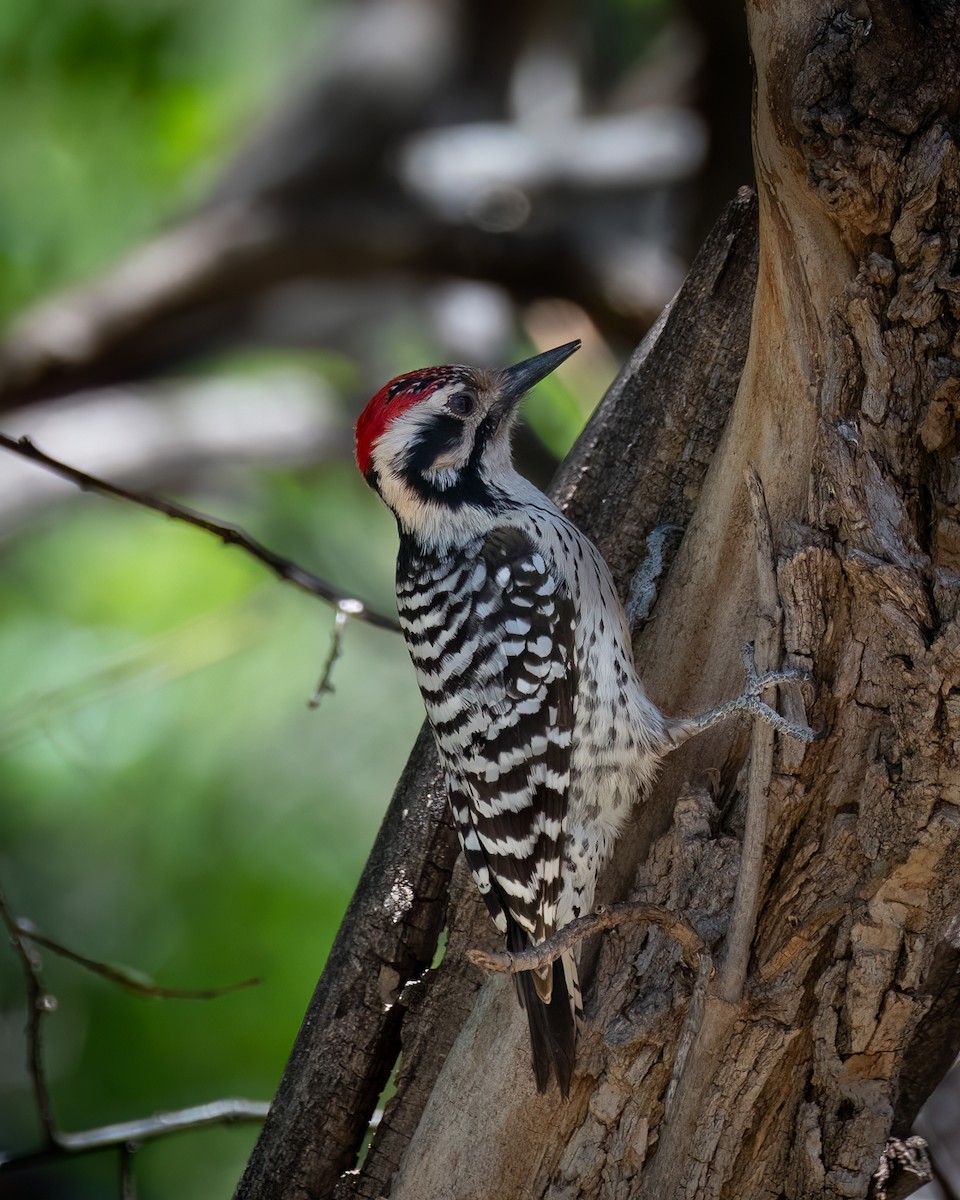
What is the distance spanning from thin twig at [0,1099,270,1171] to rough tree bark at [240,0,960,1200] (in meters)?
0.64

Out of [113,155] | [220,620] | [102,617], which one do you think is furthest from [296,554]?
[113,155]

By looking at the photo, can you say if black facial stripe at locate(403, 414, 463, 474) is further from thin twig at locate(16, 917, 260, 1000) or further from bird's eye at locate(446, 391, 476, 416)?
thin twig at locate(16, 917, 260, 1000)

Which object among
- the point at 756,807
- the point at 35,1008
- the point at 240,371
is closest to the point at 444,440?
the point at 756,807

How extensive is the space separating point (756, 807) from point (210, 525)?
1401 millimetres

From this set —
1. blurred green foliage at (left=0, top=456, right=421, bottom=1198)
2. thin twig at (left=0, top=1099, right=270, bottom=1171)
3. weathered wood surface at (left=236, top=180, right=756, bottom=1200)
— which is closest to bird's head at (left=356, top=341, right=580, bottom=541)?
weathered wood surface at (left=236, top=180, right=756, bottom=1200)

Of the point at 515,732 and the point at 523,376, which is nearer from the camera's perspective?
the point at 515,732

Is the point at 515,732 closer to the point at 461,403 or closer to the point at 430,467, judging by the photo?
the point at 430,467

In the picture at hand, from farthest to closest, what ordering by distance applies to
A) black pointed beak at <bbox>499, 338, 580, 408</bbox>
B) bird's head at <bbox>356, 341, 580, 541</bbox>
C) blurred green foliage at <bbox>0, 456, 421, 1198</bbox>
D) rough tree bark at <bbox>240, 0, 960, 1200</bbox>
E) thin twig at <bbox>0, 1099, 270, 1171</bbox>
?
1. blurred green foliage at <bbox>0, 456, 421, 1198</bbox>
2. black pointed beak at <bbox>499, 338, 580, 408</bbox>
3. bird's head at <bbox>356, 341, 580, 541</bbox>
4. thin twig at <bbox>0, 1099, 270, 1171</bbox>
5. rough tree bark at <bbox>240, 0, 960, 1200</bbox>

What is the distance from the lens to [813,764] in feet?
7.37

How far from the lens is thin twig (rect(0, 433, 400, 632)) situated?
8.82 feet

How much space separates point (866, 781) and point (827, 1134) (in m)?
0.67

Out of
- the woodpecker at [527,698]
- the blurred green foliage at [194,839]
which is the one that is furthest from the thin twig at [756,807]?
the blurred green foliage at [194,839]

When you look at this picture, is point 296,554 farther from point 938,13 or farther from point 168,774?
point 938,13

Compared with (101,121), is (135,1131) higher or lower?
lower
